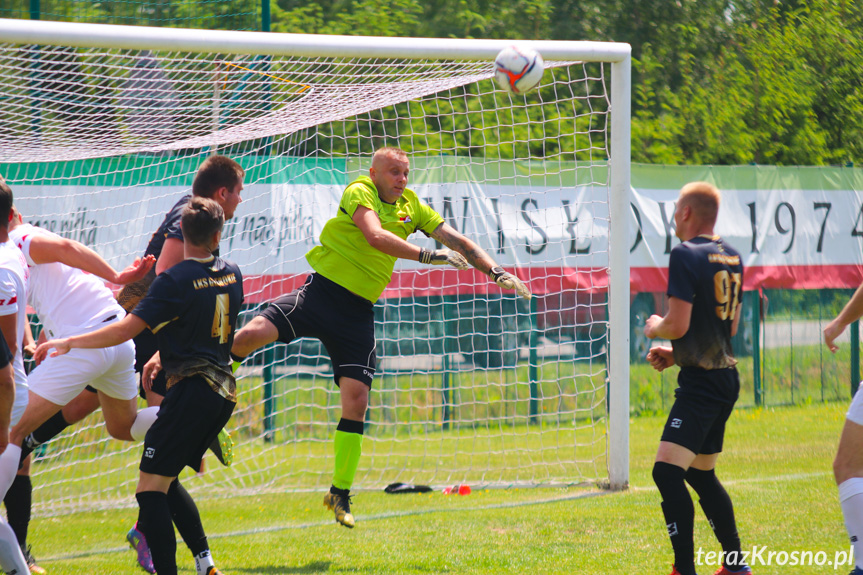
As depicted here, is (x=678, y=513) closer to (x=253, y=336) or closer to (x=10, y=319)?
(x=253, y=336)

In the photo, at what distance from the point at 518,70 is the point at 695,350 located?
238cm

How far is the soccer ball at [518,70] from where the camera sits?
18.2 feet

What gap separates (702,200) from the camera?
409 centimetres

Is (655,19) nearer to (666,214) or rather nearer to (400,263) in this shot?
(666,214)

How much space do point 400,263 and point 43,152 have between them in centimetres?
350

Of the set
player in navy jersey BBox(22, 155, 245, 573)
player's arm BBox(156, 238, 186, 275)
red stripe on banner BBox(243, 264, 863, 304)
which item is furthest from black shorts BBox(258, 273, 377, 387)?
red stripe on banner BBox(243, 264, 863, 304)

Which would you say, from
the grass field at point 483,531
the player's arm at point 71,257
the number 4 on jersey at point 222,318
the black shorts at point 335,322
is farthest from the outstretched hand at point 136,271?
the grass field at point 483,531

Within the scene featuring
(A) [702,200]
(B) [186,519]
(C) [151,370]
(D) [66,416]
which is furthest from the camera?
(D) [66,416]

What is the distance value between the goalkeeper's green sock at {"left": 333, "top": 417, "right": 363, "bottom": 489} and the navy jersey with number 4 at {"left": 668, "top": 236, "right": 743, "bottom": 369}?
205 cm

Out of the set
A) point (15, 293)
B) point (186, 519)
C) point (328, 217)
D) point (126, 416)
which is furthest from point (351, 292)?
point (328, 217)

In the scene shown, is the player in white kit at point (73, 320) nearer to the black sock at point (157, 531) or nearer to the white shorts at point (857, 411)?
the black sock at point (157, 531)

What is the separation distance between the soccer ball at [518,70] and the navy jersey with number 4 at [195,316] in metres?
2.47

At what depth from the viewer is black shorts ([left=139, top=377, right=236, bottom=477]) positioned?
151 inches

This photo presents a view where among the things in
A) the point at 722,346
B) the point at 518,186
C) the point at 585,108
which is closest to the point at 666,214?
the point at 518,186
